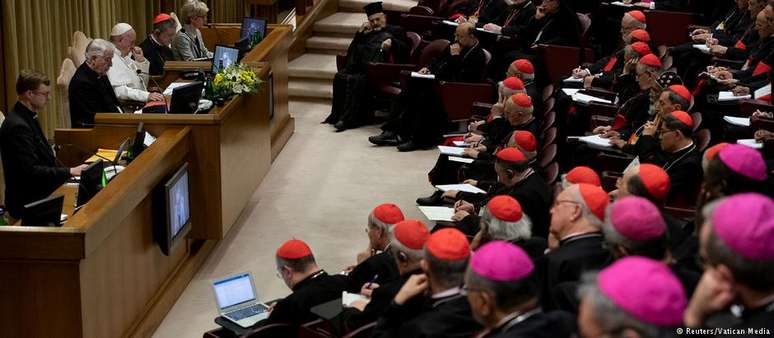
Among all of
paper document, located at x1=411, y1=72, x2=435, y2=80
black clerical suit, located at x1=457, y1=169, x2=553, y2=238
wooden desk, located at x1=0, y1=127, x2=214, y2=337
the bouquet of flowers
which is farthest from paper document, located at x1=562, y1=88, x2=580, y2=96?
wooden desk, located at x1=0, y1=127, x2=214, y2=337

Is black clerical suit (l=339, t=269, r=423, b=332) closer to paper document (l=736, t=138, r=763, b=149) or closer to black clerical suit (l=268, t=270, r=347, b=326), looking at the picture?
black clerical suit (l=268, t=270, r=347, b=326)

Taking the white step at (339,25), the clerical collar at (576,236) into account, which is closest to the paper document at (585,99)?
the clerical collar at (576,236)

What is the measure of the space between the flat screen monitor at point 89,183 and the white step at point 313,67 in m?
6.70

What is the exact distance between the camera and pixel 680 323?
9.41 feet

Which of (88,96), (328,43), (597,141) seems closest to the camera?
(597,141)

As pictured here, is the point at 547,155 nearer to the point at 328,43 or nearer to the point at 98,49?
the point at 98,49

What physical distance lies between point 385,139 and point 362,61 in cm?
116

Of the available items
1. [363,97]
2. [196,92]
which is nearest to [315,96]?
[363,97]

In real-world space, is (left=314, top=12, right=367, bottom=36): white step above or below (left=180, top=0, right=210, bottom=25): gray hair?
below

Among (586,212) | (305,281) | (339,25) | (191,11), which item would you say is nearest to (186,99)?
(305,281)

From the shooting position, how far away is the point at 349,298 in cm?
520

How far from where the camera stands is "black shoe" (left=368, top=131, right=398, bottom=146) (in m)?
11.1

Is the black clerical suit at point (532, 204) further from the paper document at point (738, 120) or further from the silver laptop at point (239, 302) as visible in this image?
the paper document at point (738, 120)

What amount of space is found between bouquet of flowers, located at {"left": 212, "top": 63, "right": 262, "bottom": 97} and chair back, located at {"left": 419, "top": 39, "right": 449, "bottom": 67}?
2.86 m
